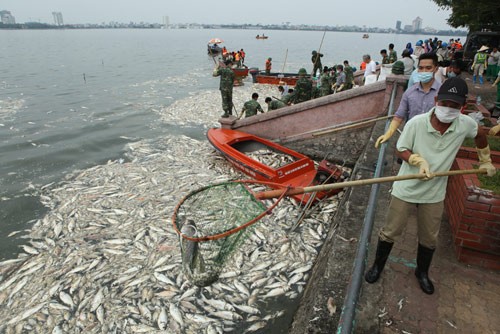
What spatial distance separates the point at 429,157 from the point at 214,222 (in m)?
4.21

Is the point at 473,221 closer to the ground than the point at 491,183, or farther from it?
closer to the ground

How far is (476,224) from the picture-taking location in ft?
13.4

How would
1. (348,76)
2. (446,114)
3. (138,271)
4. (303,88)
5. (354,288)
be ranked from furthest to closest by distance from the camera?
(348,76) → (303,88) → (138,271) → (446,114) → (354,288)

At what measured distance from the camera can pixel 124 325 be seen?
513 cm

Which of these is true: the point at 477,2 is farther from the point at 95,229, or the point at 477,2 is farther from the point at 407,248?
the point at 95,229

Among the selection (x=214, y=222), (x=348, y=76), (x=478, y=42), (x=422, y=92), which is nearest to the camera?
(x=422, y=92)

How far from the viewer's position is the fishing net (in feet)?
17.1

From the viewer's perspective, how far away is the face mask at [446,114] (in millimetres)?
3281

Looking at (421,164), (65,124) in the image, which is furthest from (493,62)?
(65,124)

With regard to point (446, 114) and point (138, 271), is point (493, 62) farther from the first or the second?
point (138, 271)

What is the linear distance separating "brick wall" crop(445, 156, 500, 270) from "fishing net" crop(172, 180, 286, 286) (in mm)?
2623

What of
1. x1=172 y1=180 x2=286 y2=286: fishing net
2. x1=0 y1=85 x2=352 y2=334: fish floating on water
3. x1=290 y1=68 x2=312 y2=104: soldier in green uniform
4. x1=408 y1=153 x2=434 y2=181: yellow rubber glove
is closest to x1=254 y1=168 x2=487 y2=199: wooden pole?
x1=408 y1=153 x2=434 y2=181: yellow rubber glove

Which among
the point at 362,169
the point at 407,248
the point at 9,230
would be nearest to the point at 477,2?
the point at 362,169

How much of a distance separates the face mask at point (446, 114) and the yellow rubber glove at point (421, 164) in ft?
1.50
